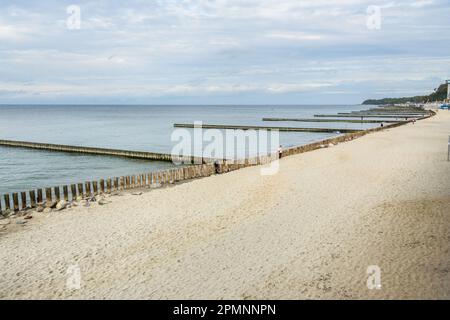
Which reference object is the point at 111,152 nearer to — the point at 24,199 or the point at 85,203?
the point at 24,199

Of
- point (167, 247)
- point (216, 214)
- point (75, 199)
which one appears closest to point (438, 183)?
point (216, 214)

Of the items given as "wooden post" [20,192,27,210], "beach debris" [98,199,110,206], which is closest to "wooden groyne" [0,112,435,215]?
"wooden post" [20,192,27,210]

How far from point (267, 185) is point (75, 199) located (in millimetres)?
9717

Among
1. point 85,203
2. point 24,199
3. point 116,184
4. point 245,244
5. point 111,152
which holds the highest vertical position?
point 111,152

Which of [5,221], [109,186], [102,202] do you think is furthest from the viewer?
[109,186]

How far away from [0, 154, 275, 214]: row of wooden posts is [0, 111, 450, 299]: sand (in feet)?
6.71

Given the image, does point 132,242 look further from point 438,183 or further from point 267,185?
point 438,183

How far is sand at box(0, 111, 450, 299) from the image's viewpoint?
9.21 metres

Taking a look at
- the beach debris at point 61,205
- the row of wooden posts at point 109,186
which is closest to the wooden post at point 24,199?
the row of wooden posts at point 109,186

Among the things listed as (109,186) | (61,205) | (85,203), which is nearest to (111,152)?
(109,186)

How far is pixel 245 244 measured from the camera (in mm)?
11750

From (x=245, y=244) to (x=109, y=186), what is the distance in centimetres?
1110

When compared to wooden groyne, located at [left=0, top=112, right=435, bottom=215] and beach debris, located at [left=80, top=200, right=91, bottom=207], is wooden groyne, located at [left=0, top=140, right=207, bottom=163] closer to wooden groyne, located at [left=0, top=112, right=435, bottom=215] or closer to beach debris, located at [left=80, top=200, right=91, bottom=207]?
wooden groyne, located at [left=0, top=112, right=435, bottom=215]
